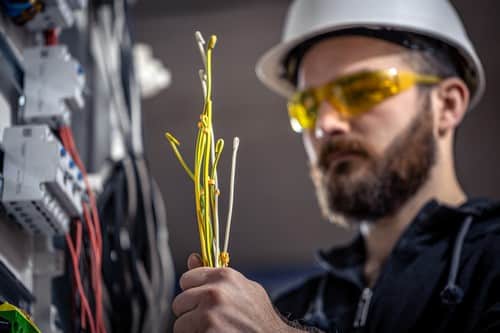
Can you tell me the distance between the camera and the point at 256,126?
10.7 ft

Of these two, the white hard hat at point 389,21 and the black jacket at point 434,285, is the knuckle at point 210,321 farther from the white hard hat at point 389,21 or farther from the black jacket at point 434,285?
the white hard hat at point 389,21

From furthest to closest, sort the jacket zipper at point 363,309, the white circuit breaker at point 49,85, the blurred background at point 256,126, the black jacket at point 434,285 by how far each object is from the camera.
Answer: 1. the blurred background at point 256,126
2. the jacket zipper at point 363,309
3. the black jacket at point 434,285
4. the white circuit breaker at point 49,85

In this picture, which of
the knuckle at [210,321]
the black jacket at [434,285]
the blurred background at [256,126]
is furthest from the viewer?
the blurred background at [256,126]

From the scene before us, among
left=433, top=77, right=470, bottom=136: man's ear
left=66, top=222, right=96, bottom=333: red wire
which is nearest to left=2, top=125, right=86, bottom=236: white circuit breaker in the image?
left=66, top=222, right=96, bottom=333: red wire

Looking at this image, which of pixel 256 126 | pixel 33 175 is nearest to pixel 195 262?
pixel 33 175

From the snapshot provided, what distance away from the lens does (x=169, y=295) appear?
146 centimetres

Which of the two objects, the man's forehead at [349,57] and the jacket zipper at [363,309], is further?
the man's forehead at [349,57]

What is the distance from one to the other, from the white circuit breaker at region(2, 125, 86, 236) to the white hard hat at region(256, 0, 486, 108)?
914 millimetres

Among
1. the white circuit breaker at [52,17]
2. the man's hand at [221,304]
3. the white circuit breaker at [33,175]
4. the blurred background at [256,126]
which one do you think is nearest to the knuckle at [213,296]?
the man's hand at [221,304]

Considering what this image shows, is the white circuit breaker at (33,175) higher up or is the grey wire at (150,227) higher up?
the white circuit breaker at (33,175)

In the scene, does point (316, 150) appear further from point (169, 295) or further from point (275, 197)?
point (275, 197)

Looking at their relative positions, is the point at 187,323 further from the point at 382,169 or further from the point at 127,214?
the point at 382,169

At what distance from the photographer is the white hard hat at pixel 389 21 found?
1.65m

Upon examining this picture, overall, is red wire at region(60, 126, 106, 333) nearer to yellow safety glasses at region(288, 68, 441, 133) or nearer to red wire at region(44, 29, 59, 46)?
red wire at region(44, 29, 59, 46)
